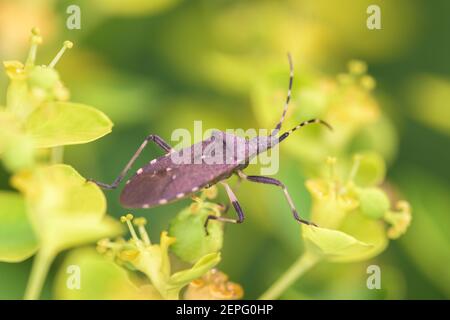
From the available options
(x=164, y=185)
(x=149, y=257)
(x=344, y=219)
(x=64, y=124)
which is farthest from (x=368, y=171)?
(x=64, y=124)

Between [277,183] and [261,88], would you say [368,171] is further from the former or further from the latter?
[261,88]

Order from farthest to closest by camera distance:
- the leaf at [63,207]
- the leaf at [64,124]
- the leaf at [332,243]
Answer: the leaf at [332,243] → the leaf at [64,124] → the leaf at [63,207]

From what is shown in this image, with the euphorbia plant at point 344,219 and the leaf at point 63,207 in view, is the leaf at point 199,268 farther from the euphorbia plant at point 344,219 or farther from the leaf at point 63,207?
the euphorbia plant at point 344,219

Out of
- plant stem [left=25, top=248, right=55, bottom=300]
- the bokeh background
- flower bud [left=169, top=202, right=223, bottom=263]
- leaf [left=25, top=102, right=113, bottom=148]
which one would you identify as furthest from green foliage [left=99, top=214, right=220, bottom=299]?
the bokeh background

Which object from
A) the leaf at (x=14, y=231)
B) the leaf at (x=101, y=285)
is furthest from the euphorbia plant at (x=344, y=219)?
the leaf at (x=14, y=231)

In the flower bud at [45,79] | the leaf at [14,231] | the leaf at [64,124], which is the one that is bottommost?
the leaf at [14,231]
